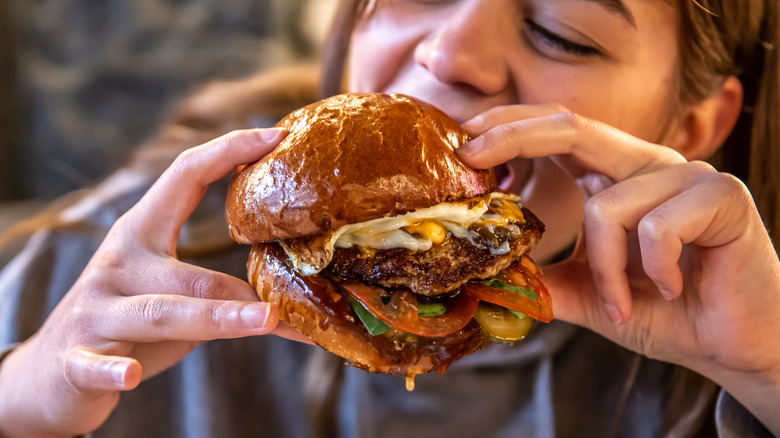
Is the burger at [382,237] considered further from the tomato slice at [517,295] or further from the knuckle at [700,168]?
the knuckle at [700,168]

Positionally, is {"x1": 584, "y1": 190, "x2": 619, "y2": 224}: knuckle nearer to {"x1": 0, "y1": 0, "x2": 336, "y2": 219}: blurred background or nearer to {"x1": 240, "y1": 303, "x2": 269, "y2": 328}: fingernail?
{"x1": 240, "y1": 303, "x2": 269, "y2": 328}: fingernail

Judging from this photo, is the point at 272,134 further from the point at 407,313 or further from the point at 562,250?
the point at 562,250

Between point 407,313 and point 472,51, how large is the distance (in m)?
0.75

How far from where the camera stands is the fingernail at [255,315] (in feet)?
3.93

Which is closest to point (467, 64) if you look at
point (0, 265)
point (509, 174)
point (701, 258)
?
point (509, 174)

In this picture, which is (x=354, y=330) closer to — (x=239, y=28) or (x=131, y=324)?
(x=131, y=324)

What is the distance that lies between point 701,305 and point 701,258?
0.13m

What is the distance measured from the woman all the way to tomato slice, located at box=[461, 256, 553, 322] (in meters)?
0.20

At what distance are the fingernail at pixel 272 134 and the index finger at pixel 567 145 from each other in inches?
15.2

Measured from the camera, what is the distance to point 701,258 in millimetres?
1572

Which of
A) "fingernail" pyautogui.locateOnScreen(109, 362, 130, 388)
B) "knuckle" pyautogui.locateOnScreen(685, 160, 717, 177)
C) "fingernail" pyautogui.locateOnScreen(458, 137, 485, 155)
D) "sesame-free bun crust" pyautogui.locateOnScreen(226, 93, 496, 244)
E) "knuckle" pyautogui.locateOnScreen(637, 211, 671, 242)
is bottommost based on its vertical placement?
"knuckle" pyautogui.locateOnScreen(637, 211, 671, 242)

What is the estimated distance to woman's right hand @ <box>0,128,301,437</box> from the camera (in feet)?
4.17

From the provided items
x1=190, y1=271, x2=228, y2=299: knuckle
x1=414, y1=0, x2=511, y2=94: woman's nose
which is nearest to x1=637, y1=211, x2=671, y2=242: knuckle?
x1=414, y1=0, x2=511, y2=94: woman's nose

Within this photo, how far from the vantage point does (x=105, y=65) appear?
521 centimetres
